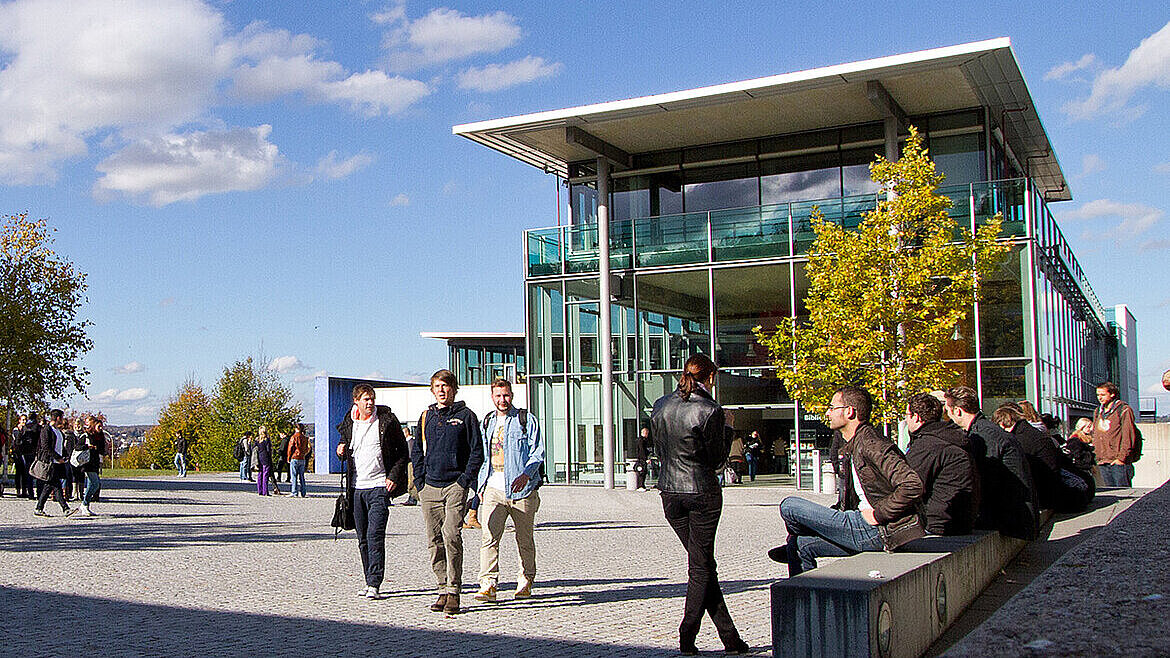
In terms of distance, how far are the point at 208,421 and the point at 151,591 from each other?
168 ft

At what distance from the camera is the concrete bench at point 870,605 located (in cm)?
486

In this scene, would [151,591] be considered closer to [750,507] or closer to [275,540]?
[275,540]

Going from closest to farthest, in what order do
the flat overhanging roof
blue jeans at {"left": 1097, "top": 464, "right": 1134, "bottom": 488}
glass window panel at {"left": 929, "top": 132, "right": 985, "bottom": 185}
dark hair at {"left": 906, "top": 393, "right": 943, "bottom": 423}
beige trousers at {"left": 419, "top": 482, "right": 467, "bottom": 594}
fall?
dark hair at {"left": 906, "top": 393, "right": 943, "bottom": 423} < beige trousers at {"left": 419, "top": 482, "right": 467, "bottom": 594} < blue jeans at {"left": 1097, "top": 464, "right": 1134, "bottom": 488} < the flat overhanging roof < glass window panel at {"left": 929, "top": 132, "right": 985, "bottom": 185}

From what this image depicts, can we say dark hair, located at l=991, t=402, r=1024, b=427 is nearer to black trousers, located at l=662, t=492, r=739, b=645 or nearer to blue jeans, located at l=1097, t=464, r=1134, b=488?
blue jeans, located at l=1097, t=464, r=1134, b=488

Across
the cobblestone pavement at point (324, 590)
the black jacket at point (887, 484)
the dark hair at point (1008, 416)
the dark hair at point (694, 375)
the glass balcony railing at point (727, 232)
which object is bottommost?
the cobblestone pavement at point (324, 590)

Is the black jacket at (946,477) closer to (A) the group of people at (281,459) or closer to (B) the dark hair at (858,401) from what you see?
(B) the dark hair at (858,401)

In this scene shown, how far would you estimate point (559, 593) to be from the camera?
9406mm

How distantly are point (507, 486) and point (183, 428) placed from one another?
58.2 meters

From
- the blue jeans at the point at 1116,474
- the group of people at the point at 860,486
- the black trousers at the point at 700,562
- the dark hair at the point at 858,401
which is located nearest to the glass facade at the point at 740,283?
the blue jeans at the point at 1116,474

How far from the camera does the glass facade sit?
2436 centimetres

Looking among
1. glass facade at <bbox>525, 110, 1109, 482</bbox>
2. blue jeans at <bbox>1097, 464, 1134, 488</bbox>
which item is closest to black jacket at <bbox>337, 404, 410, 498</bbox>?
blue jeans at <bbox>1097, 464, 1134, 488</bbox>

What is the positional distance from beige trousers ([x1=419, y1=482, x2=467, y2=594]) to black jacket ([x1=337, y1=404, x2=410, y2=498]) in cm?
23

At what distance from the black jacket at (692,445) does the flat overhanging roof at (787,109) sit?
55.6ft

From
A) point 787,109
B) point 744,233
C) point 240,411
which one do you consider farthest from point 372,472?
point 240,411
